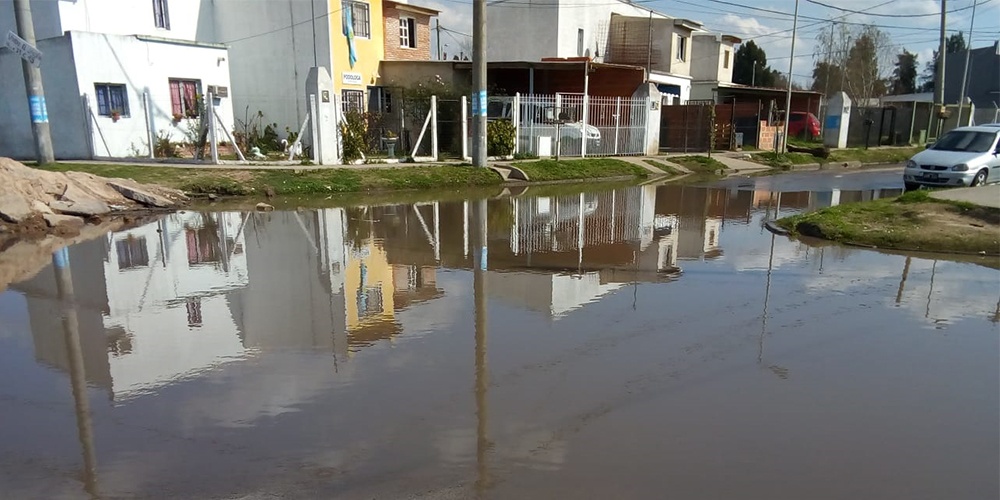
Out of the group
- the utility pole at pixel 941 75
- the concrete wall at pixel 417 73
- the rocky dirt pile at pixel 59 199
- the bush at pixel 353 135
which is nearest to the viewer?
the rocky dirt pile at pixel 59 199

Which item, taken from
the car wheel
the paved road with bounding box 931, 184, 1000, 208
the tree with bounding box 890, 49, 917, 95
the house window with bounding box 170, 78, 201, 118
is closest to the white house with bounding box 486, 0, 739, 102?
the house window with bounding box 170, 78, 201, 118

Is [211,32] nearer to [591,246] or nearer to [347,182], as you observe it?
[347,182]

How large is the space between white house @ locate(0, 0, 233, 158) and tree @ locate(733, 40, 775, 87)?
168 feet

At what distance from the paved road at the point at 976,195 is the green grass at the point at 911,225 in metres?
0.30

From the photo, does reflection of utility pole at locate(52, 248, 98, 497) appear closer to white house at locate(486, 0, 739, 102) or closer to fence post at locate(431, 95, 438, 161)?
fence post at locate(431, 95, 438, 161)

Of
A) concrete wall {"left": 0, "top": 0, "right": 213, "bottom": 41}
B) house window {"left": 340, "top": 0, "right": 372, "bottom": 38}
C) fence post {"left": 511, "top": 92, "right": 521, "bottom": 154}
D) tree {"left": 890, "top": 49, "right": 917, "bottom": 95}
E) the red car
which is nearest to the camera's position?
concrete wall {"left": 0, "top": 0, "right": 213, "bottom": 41}

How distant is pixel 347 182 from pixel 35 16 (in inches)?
532

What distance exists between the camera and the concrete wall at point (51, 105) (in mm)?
20078

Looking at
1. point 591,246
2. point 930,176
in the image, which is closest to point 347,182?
point 591,246

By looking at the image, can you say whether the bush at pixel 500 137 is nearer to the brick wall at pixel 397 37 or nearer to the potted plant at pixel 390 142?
the potted plant at pixel 390 142

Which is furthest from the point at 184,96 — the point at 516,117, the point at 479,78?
the point at 516,117

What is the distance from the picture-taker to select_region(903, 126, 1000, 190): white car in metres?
15.3

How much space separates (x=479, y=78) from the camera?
1900cm

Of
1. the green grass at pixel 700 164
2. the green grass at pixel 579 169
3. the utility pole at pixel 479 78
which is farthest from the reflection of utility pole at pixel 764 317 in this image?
the green grass at pixel 700 164
